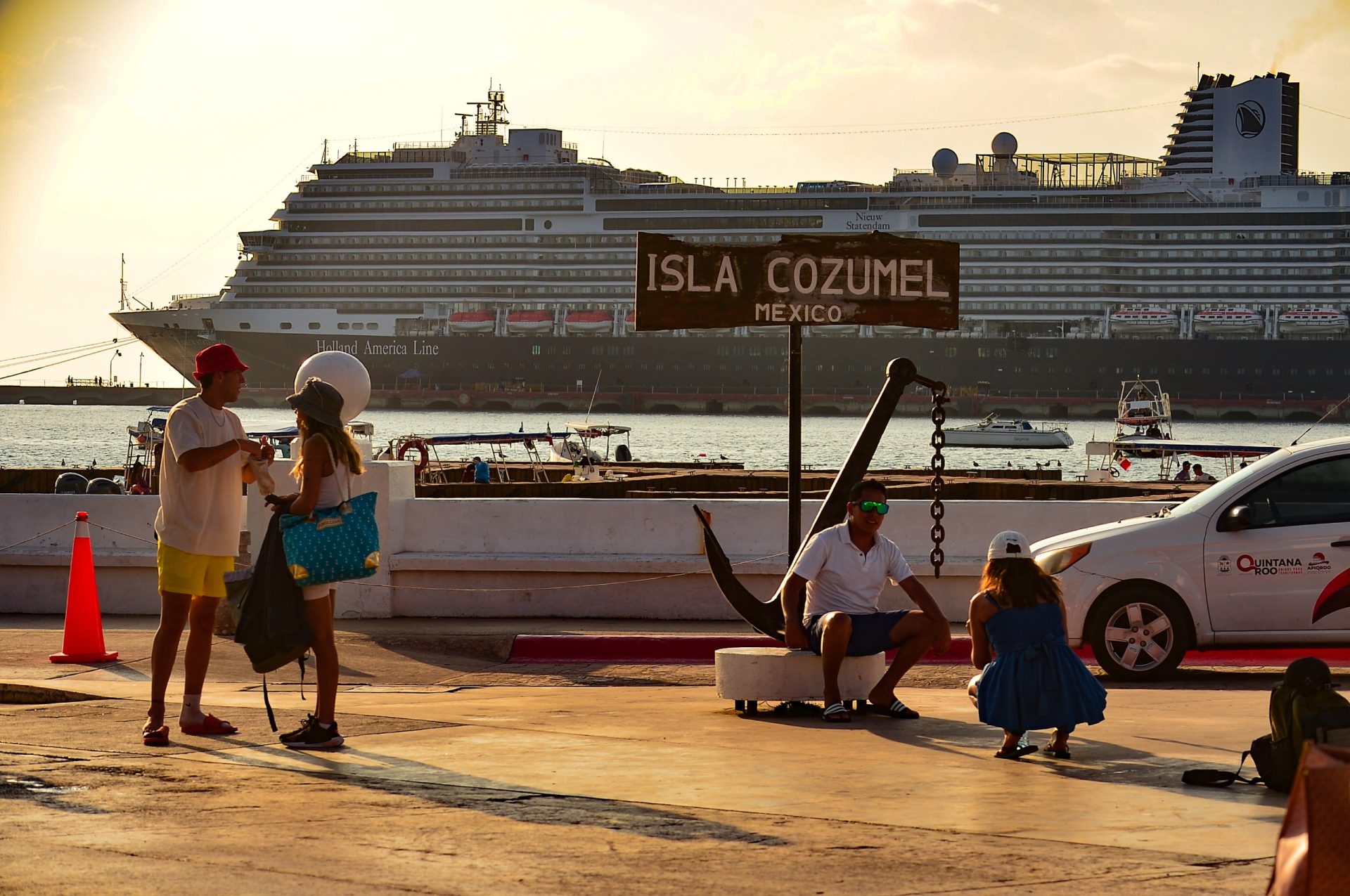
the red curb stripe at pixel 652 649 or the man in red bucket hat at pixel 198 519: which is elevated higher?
the man in red bucket hat at pixel 198 519

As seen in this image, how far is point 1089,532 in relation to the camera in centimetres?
921

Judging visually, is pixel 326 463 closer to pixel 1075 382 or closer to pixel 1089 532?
pixel 1089 532

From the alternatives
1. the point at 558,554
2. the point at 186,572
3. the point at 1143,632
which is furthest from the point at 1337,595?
the point at 186,572

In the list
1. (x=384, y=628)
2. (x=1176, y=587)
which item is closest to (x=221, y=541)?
(x=384, y=628)

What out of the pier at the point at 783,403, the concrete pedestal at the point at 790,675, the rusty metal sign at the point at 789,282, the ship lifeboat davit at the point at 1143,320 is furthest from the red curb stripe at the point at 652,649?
the ship lifeboat davit at the point at 1143,320

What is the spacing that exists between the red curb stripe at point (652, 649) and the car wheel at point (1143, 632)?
3.50 feet

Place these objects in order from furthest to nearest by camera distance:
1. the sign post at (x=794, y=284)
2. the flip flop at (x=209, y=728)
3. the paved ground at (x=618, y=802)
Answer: the sign post at (x=794, y=284), the flip flop at (x=209, y=728), the paved ground at (x=618, y=802)

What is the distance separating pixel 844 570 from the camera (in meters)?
7.11

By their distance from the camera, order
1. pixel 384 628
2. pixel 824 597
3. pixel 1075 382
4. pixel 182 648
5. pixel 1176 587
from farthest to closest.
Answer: pixel 1075 382
pixel 384 628
pixel 182 648
pixel 1176 587
pixel 824 597

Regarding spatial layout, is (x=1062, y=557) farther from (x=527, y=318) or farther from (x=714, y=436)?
(x=527, y=318)

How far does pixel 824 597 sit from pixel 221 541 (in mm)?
2590

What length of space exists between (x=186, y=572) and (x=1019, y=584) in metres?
3.10

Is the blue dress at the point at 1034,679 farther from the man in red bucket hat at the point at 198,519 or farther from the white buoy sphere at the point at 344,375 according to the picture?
the white buoy sphere at the point at 344,375

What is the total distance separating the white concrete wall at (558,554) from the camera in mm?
11141
